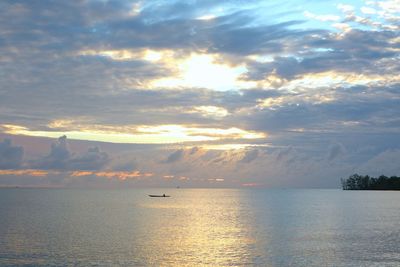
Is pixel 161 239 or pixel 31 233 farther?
pixel 31 233

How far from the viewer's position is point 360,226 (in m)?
118

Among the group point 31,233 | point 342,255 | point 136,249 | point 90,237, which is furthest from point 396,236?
point 31,233

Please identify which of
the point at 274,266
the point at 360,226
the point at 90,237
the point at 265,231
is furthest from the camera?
the point at 360,226

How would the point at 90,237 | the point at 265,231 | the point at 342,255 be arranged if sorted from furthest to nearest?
1. the point at 265,231
2. the point at 90,237
3. the point at 342,255

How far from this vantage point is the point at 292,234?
327 feet

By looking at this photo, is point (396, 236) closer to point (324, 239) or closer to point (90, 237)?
point (324, 239)

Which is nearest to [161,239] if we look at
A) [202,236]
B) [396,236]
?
[202,236]

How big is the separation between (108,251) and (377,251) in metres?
42.5

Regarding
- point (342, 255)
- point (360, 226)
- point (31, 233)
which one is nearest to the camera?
point (342, 255)

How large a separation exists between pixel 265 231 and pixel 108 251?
1719 inches

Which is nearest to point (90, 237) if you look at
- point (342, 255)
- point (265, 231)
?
point (265, 231)

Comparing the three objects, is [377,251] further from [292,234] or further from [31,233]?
[31,233]

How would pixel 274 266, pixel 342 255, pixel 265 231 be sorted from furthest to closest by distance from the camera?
pixel 265 231 < pixel 342 255 < pixel 274 266

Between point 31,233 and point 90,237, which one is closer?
point 90,237
